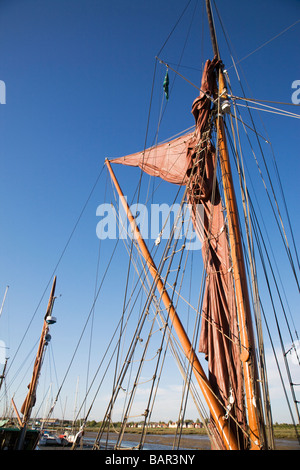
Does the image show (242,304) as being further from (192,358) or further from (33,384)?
(33,384)

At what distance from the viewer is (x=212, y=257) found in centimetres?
750

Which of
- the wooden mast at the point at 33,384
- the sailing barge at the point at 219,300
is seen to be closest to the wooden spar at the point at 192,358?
the sailing barge at the point at 219,300

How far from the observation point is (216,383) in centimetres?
591

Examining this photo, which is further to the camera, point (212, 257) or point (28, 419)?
point (28, 419)

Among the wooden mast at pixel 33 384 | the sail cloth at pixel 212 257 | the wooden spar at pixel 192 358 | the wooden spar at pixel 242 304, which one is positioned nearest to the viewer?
the wooden spar at pixel 242 304

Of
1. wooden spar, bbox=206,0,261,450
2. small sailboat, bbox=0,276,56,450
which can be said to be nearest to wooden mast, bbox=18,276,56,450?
small sailboat, bbox=0,276,56,450

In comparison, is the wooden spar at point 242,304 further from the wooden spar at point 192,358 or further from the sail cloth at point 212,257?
the wooden spar at point 192,358

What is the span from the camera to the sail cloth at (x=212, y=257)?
5.72 metres

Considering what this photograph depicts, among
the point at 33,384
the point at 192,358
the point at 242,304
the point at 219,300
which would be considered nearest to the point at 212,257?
the point at 219,300

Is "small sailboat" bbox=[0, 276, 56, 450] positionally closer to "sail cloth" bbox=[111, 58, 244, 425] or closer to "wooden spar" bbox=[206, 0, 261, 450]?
"sail cloth" bbox=[111, 58, 244, 425]

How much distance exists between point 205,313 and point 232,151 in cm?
476
